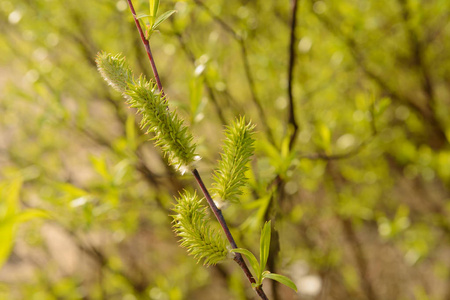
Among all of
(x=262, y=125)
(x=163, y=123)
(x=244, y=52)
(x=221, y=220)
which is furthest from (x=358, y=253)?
(x=163, y=123)

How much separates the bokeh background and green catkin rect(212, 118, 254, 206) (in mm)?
560

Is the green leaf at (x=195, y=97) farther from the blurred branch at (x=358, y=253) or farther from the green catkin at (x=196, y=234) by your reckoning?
the blurred branch at (x=358, y=253)

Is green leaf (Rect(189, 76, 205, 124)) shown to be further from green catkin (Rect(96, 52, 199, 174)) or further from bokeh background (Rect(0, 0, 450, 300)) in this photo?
green catkin (Rect(96, 52, 199, 174))

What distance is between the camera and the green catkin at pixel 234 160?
58cm

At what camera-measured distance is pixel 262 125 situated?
2.01 meters

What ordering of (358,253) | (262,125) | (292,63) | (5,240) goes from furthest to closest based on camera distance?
(358,253)
(262,125)
(292,63)
(5,240)

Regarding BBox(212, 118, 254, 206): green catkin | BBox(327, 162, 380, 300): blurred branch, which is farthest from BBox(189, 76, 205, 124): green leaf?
BBox(327, 162, 380, 300): blurred branch

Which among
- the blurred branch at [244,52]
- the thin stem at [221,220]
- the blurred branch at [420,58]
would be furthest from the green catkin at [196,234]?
the blurred branch at [420,58]

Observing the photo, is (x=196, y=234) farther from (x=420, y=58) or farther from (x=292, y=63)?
(x=420, y=58)

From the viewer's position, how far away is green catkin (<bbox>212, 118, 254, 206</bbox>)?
578 mm

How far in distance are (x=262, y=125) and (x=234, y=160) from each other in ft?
4.75

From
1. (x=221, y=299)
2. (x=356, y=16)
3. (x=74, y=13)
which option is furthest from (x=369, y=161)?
(x=74, y=13)

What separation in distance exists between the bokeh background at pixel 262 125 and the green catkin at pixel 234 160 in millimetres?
560

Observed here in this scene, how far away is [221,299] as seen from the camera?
4.07m
